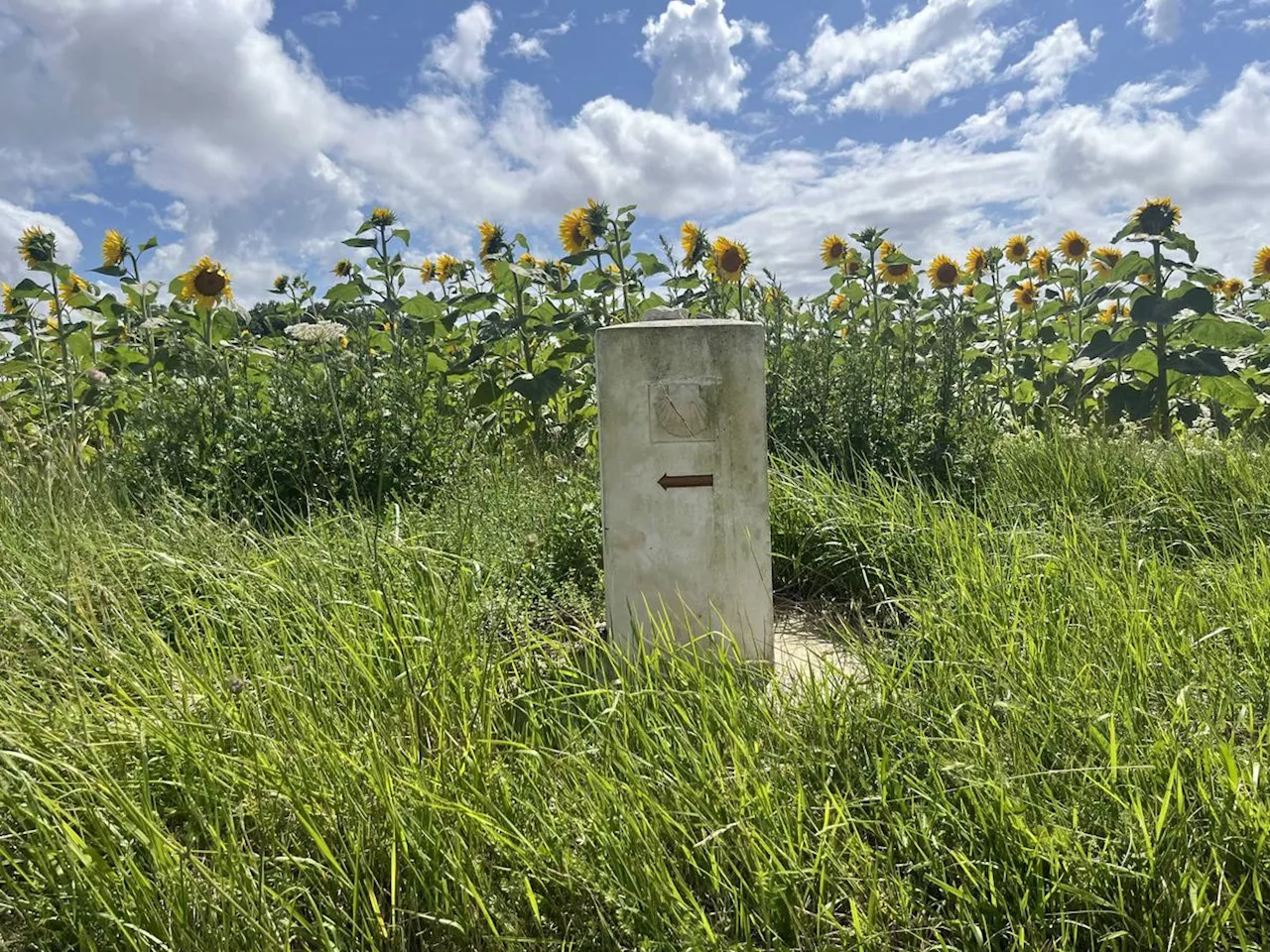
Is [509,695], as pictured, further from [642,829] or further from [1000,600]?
[1000,600]

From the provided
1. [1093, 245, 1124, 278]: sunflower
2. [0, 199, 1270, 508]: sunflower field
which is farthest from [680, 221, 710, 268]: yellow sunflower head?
[1093, 245, 1124, 278]: sunflower

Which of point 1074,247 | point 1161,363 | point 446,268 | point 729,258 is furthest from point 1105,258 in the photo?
point 446,268

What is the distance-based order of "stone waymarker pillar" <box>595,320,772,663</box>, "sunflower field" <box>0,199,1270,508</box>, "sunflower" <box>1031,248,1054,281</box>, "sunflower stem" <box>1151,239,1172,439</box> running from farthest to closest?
1. "sunflower" <box>1031,248,1054,281</box>
2. "sunflower stem" <box>1151,239,1172,439</box>
3. "sunflower field" <box>0,199,1270,508</box>
4. "stone waymarker pillar" <box>595,320,772,663</box>

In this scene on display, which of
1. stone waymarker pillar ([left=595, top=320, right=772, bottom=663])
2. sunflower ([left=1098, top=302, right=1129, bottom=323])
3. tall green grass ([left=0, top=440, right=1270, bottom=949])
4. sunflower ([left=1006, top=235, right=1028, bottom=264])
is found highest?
sunflower ([left=1006, top=235, right=1028, bottom=264])

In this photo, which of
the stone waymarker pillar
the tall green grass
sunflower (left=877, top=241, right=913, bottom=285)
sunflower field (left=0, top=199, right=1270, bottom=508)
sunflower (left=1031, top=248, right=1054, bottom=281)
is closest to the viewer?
the tall green grass

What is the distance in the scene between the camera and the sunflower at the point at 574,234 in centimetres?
583

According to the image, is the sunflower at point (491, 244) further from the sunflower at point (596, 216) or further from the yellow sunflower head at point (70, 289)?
the yellow sunflower head at point (70, 289)

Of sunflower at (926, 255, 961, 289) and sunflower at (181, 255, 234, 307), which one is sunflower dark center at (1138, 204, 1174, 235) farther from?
sunflower at (181, 255, 234, 307)

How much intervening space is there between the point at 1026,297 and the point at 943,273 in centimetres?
89

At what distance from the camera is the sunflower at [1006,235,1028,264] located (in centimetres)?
760

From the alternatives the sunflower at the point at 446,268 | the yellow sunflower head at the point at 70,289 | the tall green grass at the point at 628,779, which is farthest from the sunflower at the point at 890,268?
the yellow sunflower head at the point at 70,289

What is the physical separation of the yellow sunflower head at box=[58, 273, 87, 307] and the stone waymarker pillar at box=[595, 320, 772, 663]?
211 inches

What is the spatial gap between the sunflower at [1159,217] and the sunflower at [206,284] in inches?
231

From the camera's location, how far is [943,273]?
23.8 feet
